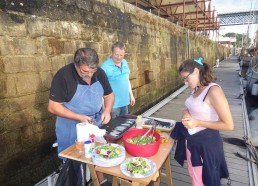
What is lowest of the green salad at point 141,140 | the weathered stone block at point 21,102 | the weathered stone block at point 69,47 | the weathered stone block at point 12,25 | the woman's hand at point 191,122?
the green salad at point 141,140

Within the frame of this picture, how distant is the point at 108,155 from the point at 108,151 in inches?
2.2

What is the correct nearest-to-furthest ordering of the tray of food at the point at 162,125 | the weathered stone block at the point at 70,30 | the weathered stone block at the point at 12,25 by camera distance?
1. the tray of food at the point at 162,125
2. the weathered stone block at the point at 12,25
3. the weathered stone block at the point at 70,30

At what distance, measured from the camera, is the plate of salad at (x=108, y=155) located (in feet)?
6.14

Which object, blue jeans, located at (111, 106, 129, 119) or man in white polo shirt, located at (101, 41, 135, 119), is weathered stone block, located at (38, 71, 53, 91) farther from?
blue jeans, located at (111, 106, 129, 119)

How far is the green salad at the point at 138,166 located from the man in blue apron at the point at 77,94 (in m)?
0.80

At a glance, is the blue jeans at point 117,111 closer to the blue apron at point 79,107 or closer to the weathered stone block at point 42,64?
the blue apron at point 79,107

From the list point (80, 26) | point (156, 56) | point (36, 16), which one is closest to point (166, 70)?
point (156, 56)

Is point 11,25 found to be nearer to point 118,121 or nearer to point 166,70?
point 118,121

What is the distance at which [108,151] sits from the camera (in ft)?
6.53

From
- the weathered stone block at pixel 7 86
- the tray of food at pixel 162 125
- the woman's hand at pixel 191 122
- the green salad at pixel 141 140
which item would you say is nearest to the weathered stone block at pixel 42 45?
Answer: the weathered stone block at pixel 7 86

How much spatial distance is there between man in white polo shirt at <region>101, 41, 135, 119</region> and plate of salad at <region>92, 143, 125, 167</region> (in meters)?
1.90

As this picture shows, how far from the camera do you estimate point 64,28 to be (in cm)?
395

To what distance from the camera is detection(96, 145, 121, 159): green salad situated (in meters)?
1.94

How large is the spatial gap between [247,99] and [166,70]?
6.61 metres
